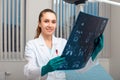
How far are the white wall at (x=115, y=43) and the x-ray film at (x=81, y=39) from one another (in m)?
1.48

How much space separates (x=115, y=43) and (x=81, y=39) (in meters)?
1.70

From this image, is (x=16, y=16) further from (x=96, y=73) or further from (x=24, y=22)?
(x=96, y=73)

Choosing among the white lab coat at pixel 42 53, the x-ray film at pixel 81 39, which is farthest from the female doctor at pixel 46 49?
the x-ray film at pixel 81 39

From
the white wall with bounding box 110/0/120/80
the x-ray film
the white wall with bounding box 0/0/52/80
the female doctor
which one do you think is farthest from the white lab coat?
the white wall with bounding box 110/0/120/80

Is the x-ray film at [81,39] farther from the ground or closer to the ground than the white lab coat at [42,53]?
farther from the ground

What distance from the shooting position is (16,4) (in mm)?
2707

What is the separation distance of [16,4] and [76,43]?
1.62 meters

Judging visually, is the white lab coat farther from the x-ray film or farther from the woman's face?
the x-ray film

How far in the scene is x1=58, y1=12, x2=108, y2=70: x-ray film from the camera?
4.04 ft

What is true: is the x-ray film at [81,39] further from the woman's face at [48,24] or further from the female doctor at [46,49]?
the woman's face at [48,24]

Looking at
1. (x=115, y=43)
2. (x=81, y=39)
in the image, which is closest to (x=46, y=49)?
(x=81, y=39)

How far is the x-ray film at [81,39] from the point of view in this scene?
1231 millimetres

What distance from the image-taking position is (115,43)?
289 centimetres

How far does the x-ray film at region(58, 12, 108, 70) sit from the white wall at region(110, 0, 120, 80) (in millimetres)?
1484
